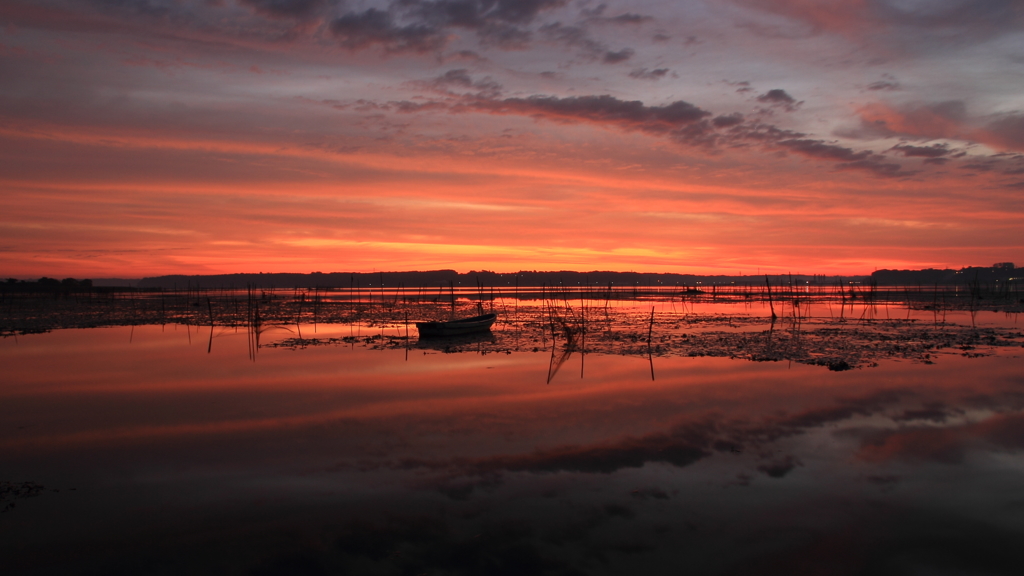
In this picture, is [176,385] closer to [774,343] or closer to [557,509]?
[557,509]

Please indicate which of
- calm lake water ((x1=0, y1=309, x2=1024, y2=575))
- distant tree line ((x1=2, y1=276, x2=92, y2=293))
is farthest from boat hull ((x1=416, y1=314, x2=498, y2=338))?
distant tree line ((x1=2, y1=276, x2=92, y2=293))

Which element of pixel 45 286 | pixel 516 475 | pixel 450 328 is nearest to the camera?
pixel 516 475

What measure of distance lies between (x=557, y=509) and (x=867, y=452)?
487 centimetres

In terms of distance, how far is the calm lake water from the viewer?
208 inches

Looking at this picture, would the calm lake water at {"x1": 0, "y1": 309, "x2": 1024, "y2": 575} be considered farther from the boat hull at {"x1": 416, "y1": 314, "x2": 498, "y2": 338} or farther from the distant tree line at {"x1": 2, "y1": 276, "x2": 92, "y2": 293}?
the distant tree line at {"x1": 2, "y1": 276, "x2": 92, "y2": 293}

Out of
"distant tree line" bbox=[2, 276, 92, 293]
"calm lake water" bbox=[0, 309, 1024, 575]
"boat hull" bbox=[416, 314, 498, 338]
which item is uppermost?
"distant tree line" bbox=[2, 276, 92, 293]

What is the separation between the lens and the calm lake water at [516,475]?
529cm

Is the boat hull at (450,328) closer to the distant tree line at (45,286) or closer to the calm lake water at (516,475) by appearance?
the calm lake water at (516,475)

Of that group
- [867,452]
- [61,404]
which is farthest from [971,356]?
[61,404]

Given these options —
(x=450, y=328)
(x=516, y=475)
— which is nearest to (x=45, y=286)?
(x=450, y=328)

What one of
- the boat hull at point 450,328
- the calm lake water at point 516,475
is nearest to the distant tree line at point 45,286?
the boat hull at point 450,328

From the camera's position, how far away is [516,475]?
7234 mm

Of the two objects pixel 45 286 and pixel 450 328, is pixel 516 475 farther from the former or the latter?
pixel 45 286

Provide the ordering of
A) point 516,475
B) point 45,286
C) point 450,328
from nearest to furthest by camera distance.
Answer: point 516,475 < point 450,328 < point 45,286
